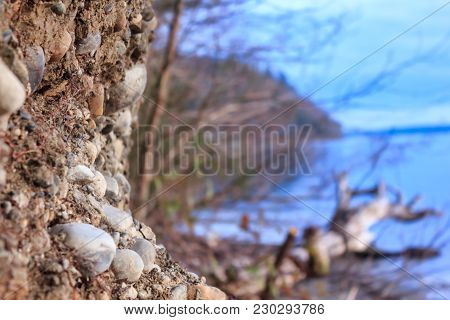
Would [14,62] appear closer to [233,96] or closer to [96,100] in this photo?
[96,100]

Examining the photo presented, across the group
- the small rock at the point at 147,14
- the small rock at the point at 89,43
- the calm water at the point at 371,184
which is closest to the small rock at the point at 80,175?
the small rock at the point at 89,43

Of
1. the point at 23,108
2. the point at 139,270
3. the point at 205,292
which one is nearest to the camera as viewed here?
the point at 23,108

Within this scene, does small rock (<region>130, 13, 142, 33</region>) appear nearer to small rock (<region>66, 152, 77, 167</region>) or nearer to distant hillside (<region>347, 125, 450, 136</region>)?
small rock (<region>66, 152, 77, 167</region>)

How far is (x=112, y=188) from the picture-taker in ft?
4.27

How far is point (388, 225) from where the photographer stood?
3803mm

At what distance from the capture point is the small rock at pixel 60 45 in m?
1.01

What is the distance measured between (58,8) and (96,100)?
0.28 metres

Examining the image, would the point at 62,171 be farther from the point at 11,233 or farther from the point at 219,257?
the point at 219,257

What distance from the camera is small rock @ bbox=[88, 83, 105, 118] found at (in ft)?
4.10

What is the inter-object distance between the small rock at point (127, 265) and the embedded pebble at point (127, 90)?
43cm

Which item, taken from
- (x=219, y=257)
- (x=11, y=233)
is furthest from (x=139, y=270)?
(x=219, y=257)

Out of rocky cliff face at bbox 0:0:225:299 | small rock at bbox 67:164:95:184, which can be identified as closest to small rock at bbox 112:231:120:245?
rocky cliff face at bbox 0:0:225:299

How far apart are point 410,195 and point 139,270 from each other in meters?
2.97

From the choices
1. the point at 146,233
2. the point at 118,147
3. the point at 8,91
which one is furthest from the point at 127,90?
the point at 8,91
